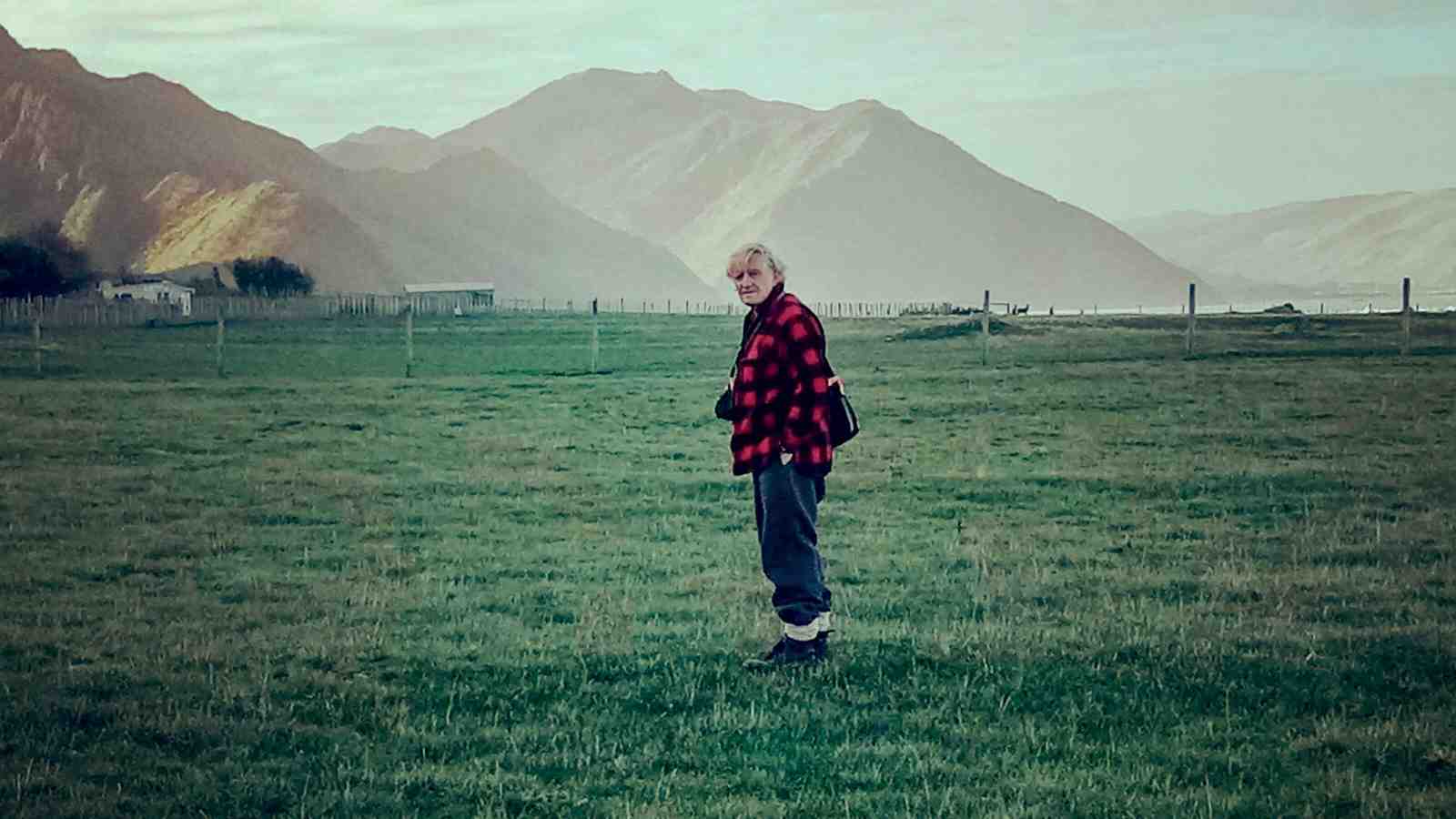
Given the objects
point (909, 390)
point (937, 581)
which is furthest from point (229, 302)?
point (937, 581)

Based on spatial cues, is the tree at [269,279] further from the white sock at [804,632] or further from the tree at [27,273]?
the white sock at [804,632]

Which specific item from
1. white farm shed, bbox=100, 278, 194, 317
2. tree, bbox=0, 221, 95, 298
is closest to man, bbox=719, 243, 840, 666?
tree, bbox=0, 221, 95, 298

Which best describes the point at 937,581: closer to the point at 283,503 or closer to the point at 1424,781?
the point at 1424,781

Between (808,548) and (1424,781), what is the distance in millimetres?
3519

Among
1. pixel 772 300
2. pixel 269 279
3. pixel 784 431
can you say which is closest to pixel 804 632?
pixel 784 431

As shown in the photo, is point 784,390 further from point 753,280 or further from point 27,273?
point 27,273

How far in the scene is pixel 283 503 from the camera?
53.9ft

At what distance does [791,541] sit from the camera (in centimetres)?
903

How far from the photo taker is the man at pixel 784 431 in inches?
344

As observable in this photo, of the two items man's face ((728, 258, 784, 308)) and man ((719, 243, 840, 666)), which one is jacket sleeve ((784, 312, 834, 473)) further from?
man's face ((728, 258, 784, 308))

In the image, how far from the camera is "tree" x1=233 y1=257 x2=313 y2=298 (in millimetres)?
122312

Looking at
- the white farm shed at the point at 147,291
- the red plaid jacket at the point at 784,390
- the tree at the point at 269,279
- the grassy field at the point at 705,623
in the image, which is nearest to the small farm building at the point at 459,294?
the tree at the point at 269,279

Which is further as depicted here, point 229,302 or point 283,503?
point 229,302

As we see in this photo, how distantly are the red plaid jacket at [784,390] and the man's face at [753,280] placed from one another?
11 cm
